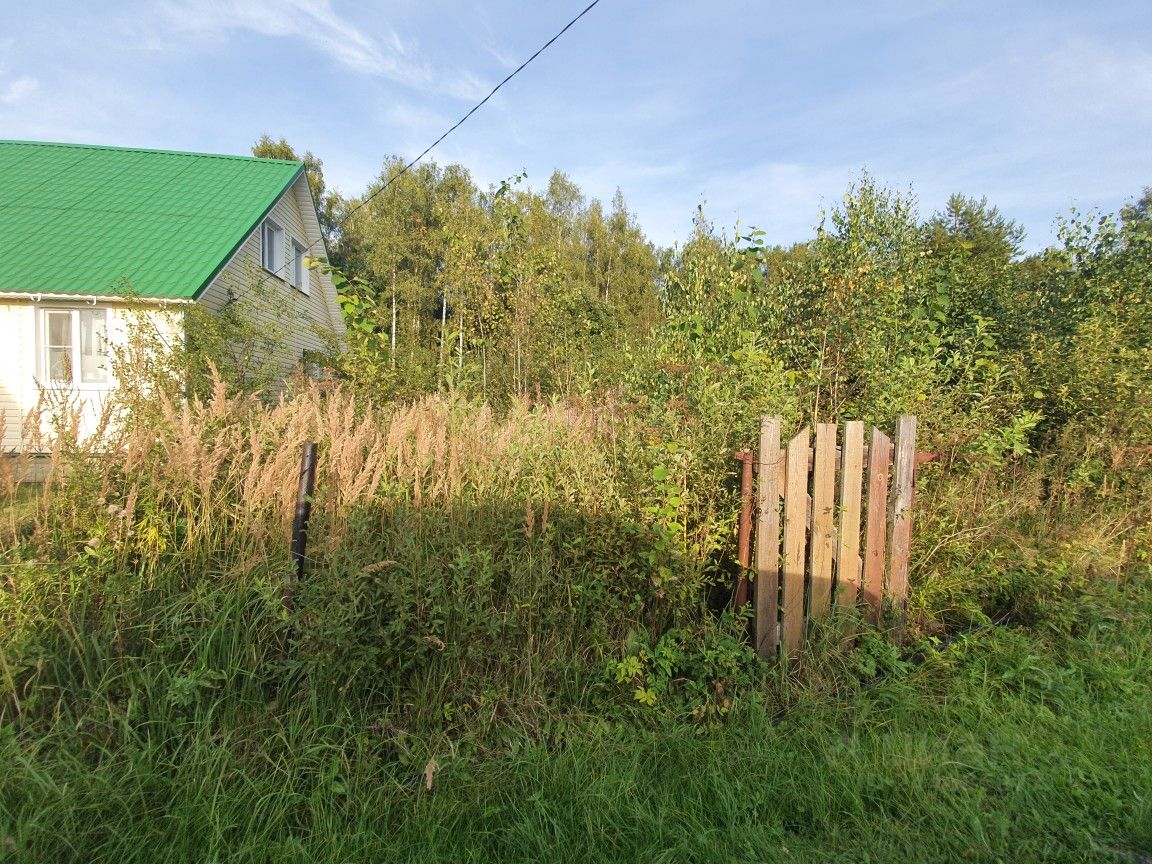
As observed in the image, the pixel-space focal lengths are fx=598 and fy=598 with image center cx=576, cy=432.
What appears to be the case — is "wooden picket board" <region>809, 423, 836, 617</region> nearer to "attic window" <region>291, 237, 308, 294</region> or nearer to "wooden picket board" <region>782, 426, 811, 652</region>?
"wooden picket board" <region>782, 426, 811, 652</region>

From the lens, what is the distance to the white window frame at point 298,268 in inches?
685

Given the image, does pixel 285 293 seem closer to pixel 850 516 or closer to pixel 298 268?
pixel 298 268

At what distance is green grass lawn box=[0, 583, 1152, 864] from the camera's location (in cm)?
211

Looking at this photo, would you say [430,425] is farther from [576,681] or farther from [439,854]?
[439,854]

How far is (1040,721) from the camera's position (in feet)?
9.54

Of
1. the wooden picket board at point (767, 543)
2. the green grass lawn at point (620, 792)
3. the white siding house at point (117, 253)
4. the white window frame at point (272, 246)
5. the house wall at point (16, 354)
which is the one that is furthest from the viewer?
the white window frame at point (272, 246)

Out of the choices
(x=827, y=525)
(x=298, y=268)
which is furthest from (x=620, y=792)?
(x=298, y=268)

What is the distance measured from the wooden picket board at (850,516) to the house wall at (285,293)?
393 inches

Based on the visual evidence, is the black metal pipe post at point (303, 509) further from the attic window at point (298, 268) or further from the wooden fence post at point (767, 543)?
the attic window at point (298, 268)

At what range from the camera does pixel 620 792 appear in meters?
2.36

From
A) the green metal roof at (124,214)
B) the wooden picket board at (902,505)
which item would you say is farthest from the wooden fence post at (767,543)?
the green metal roof at (124,214)

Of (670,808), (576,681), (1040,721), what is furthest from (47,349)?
(1040,721)

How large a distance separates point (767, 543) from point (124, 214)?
52.5 feet

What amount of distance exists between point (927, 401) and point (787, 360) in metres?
1.16
